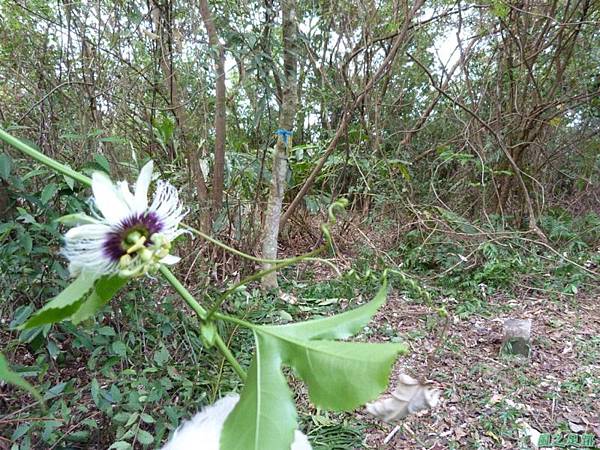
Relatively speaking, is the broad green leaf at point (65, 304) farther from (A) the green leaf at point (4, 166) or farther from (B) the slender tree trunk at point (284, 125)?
(B) the slender tree trunk at point (284, 125)

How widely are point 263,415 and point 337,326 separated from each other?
0.32ft

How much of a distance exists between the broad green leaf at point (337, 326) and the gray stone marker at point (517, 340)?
174 cm

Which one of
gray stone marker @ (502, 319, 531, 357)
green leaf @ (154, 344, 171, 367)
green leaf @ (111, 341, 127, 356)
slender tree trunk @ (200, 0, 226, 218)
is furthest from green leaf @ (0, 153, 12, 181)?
gray stone marker @ (502, 319, 531, 357)

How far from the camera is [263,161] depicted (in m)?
2.19

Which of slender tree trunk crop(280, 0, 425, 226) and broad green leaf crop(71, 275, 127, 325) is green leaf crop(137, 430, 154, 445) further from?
slender tree trunk crop(280, 0, 425, 226)

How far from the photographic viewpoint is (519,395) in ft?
5.28

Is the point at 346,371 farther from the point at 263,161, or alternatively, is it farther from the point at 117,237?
the point at 263,161

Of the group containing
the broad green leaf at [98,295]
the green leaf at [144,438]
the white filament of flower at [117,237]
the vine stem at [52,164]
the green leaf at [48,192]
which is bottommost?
the green leaf at [144,438]

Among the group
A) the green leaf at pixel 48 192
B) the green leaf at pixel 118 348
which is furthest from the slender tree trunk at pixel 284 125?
the green leaf at pixel 48 192

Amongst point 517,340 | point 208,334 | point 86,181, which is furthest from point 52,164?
point 517,340

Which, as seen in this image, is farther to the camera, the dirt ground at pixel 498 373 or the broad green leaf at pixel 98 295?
the dirt ground at pixel 498 373

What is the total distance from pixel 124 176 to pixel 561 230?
273cm

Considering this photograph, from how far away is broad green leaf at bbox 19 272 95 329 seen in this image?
0.98 ft

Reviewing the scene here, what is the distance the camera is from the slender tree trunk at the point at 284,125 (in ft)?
6.32
